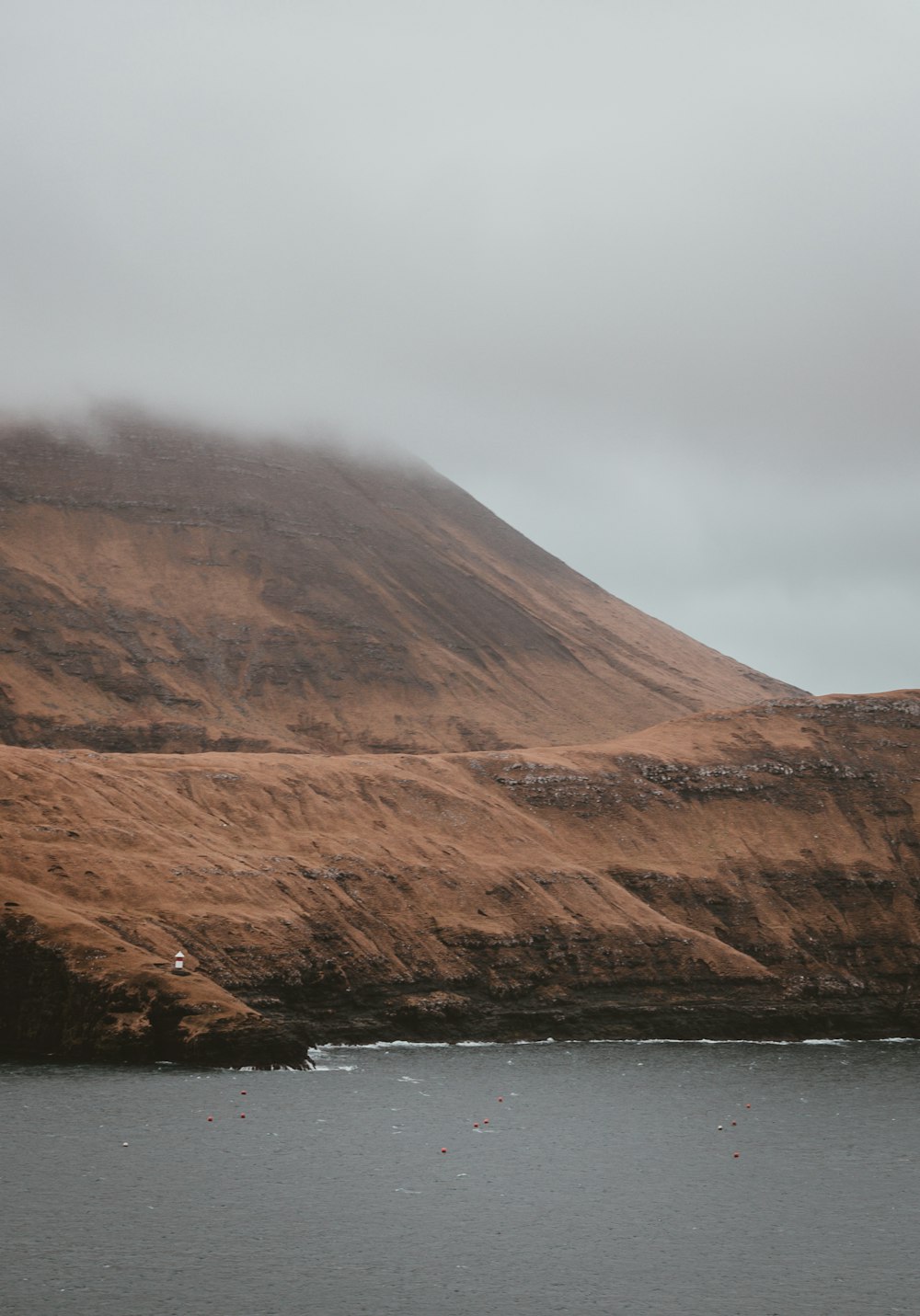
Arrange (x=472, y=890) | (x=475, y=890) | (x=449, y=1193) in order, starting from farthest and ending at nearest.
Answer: (x=475, y=890), (x=472, y=890), (x=449, y=1193)

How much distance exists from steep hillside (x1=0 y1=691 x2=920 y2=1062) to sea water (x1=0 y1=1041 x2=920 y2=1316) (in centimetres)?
610

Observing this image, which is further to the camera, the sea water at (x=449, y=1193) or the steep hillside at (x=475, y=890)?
the steep hillside at (x=475, y=890)

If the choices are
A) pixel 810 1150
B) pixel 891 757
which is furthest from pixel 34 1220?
pixel 891 757

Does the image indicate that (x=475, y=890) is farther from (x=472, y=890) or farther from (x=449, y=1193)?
(x=449, y=1193)

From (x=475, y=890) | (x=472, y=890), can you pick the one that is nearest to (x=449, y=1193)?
(x=472, y=890)

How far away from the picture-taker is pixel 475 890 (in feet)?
348

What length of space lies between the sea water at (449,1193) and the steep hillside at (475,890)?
610 centimetres

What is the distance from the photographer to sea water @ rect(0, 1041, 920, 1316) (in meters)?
42.8

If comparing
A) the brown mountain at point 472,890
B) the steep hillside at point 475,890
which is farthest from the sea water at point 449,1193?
the brown mountain at point 472,890

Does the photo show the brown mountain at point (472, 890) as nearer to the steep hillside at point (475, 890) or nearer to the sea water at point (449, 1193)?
the steep hillside at point (475, 890)

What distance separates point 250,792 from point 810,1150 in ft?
179

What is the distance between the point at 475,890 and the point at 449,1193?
51.5m

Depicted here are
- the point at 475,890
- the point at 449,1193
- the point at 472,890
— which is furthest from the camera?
the point at 475,890

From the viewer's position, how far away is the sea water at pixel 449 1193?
140 ft
